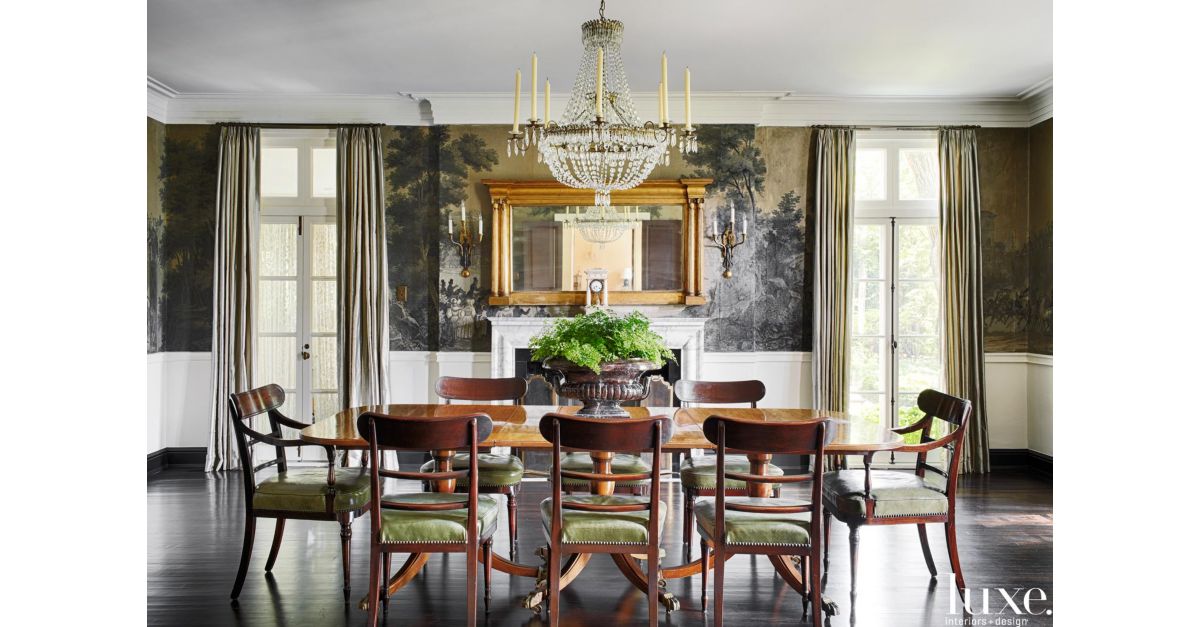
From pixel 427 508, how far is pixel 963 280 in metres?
4.96

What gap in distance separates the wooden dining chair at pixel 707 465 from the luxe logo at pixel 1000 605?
0.96m

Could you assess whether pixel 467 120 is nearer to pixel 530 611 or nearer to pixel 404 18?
pixel 404 18

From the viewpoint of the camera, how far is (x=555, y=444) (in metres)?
2.85

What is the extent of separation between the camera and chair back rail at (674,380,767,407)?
4.36 metres

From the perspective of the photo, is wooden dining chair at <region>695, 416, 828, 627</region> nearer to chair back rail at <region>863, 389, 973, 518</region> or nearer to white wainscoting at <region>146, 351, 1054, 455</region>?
chair back rail at <region>863, 389, 973, 518</region>

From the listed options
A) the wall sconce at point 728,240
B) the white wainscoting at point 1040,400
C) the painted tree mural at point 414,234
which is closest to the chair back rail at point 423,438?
the painted tree mural at point 414,234

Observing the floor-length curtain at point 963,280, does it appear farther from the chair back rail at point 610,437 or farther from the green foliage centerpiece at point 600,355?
the chair back rail at point 610,437

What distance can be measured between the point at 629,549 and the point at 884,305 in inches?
171

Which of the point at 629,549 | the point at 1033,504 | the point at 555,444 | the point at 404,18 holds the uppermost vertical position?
the point at 404,18

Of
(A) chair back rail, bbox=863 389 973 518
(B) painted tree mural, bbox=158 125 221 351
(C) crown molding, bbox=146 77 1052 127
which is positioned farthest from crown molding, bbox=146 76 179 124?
(A) chair back rail, bbox=863 389 973 518

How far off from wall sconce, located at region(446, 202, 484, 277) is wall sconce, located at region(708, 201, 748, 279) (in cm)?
191

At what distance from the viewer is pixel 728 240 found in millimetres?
6262

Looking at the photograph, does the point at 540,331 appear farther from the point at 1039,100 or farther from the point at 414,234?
the point at 1039,100
